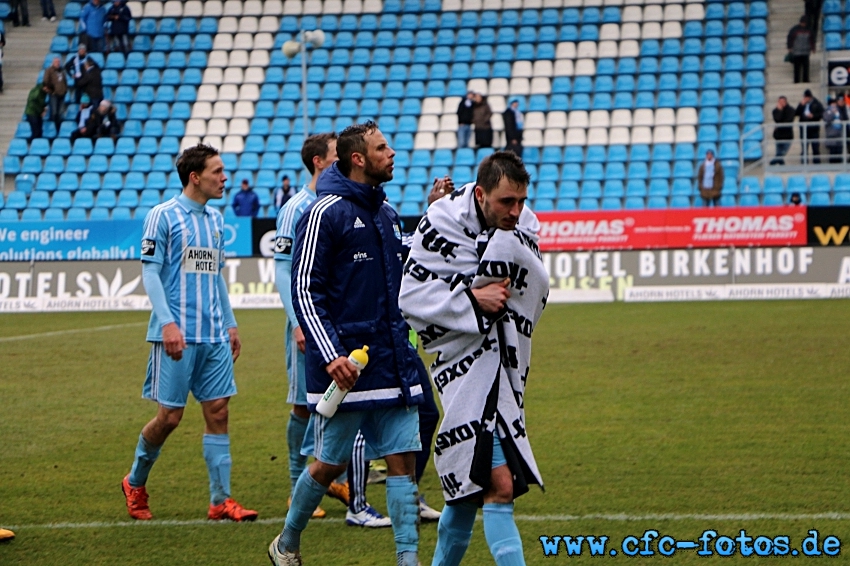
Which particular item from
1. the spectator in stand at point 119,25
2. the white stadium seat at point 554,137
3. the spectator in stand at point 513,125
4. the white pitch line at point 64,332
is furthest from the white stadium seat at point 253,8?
the white pitch line at point 64,332

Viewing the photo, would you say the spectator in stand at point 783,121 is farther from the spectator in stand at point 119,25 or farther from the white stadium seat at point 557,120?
the spectator in stand at point 119,25

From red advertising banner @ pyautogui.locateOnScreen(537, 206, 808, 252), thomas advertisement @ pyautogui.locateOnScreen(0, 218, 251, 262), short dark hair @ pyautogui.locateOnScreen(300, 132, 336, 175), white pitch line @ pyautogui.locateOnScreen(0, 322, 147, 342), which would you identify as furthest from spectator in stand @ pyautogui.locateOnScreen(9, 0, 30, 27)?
short dark hair @ pyautogui.locateOnScreen(300, 132, 336, 175)

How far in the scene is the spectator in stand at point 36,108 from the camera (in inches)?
1211

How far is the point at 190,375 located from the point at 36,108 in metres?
26.3

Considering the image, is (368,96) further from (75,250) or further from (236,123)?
(75,250)

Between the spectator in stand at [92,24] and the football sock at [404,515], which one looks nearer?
the football sock at [404,515]

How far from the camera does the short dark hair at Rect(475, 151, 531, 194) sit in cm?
431

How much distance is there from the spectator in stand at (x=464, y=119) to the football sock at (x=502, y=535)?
24256 mm

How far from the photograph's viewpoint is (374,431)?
5375 mm

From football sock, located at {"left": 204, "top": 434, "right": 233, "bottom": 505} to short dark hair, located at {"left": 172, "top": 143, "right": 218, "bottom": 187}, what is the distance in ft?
5.01

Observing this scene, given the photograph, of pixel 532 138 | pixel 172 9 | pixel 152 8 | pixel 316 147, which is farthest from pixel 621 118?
pixel 316 147

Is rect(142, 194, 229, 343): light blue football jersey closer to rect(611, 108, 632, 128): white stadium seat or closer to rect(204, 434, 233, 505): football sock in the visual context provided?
rect(204, 434, 233, 505): football sock

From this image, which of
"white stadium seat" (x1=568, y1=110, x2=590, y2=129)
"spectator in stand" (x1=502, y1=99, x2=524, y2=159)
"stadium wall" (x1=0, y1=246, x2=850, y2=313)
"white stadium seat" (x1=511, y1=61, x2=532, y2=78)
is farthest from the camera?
"white stadium seat" (x1=511, y1=61, x2=532, y2=78)

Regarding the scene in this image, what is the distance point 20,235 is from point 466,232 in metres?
21.0
